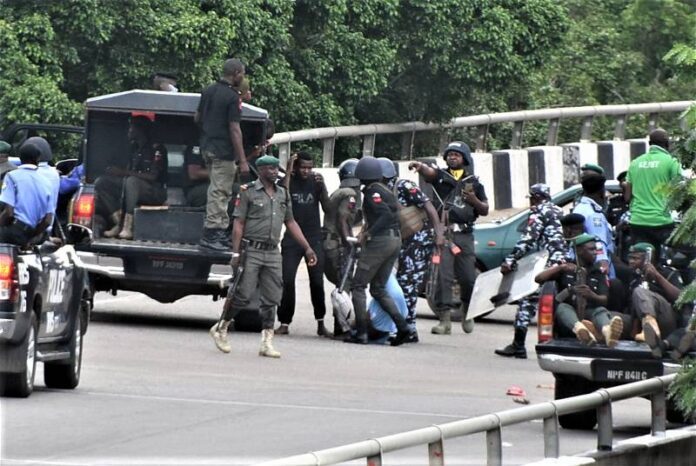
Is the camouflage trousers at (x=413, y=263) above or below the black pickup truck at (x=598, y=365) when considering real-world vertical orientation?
above

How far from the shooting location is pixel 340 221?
1944 cm

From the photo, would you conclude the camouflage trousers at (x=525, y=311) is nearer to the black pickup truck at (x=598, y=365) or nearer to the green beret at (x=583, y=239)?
the green beret at (x=583, y=239)

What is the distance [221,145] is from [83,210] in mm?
1474

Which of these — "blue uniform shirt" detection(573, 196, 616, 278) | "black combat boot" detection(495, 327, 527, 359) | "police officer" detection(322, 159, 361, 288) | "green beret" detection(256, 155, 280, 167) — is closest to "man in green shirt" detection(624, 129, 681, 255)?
"blue uniform shirt" detection(573, 196, 616, 278)

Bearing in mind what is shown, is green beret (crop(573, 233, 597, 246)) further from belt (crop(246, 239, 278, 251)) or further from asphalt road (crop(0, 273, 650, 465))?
belt (crop(246, 239, 278, 251))

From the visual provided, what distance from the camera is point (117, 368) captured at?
16297mm

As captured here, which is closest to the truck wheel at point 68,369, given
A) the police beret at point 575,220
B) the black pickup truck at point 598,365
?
the black pickup truck at point 598,365

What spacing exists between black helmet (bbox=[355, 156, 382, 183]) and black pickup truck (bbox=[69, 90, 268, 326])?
50.1 inches

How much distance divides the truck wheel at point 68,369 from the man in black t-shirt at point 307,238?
442cm

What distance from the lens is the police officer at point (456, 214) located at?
19781mm

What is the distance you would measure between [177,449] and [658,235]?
6.97m

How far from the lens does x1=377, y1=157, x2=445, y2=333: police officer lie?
19.3 metres

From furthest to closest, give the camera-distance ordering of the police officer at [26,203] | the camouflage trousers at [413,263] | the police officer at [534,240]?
1. the camouflage trousers at [413,263]
2. the police officer at [534,240]
3. the police officer at [26,203]

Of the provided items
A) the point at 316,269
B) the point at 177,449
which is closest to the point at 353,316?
the point at 316,269
